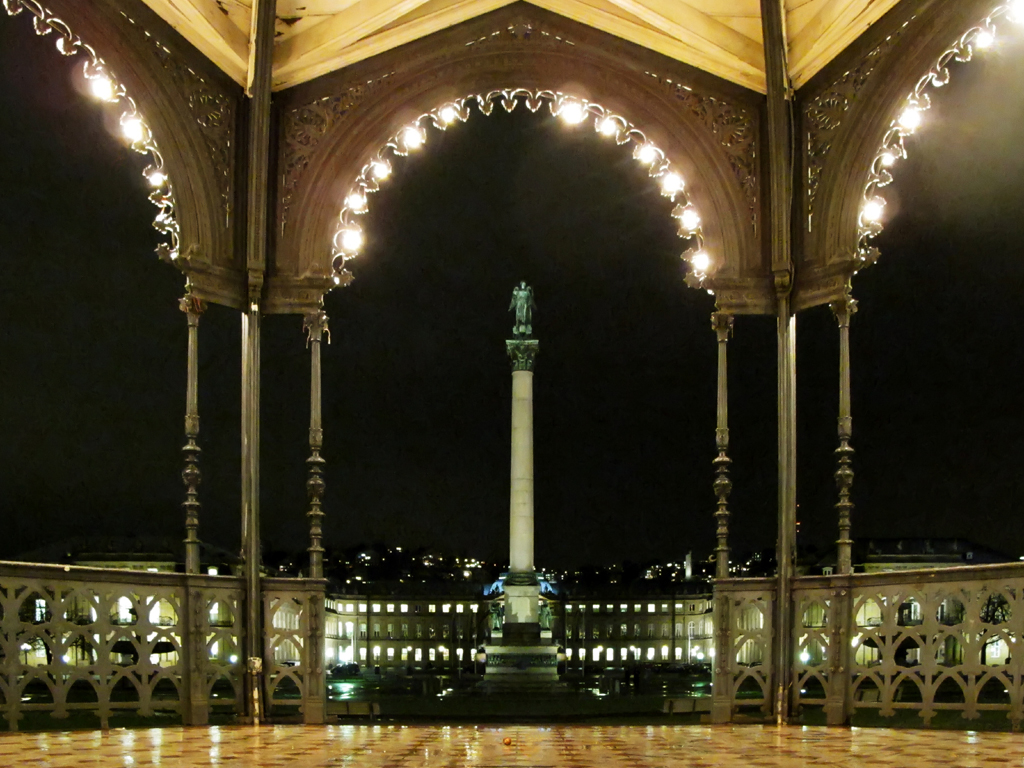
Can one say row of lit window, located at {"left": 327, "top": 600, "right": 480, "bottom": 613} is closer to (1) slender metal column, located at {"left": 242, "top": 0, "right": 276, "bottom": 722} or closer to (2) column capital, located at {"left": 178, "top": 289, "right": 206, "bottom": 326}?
(1) slender metal column, located at {"left": 242, "top": 0, "right": 276, "bottom": 722}

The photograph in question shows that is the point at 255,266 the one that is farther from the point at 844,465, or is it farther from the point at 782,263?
the point at 844,465

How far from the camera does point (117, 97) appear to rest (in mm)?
6266

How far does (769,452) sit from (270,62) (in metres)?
18.2

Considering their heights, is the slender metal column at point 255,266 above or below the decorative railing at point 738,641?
above

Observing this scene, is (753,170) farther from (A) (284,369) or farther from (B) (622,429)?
(B) (622,429)

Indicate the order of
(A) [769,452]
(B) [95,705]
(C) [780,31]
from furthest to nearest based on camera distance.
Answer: (A) [769,452], (C) [780,31], (B) [95,705]

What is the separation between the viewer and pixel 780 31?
664cm

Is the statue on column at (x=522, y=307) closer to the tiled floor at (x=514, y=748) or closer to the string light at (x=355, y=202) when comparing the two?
the string light at (x=355, y=202)

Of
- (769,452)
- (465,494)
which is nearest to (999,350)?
(769,452)

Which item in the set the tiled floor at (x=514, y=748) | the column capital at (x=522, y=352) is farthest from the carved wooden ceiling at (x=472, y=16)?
the column capital at (x=522, y=352)

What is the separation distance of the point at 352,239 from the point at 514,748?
11.4ft

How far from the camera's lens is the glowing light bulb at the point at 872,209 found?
21.6 ft

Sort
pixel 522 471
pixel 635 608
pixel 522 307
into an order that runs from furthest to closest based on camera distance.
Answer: pixel 635 608, pixel 522 471, pixel 522 307

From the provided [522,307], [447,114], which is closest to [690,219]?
[447,114]
